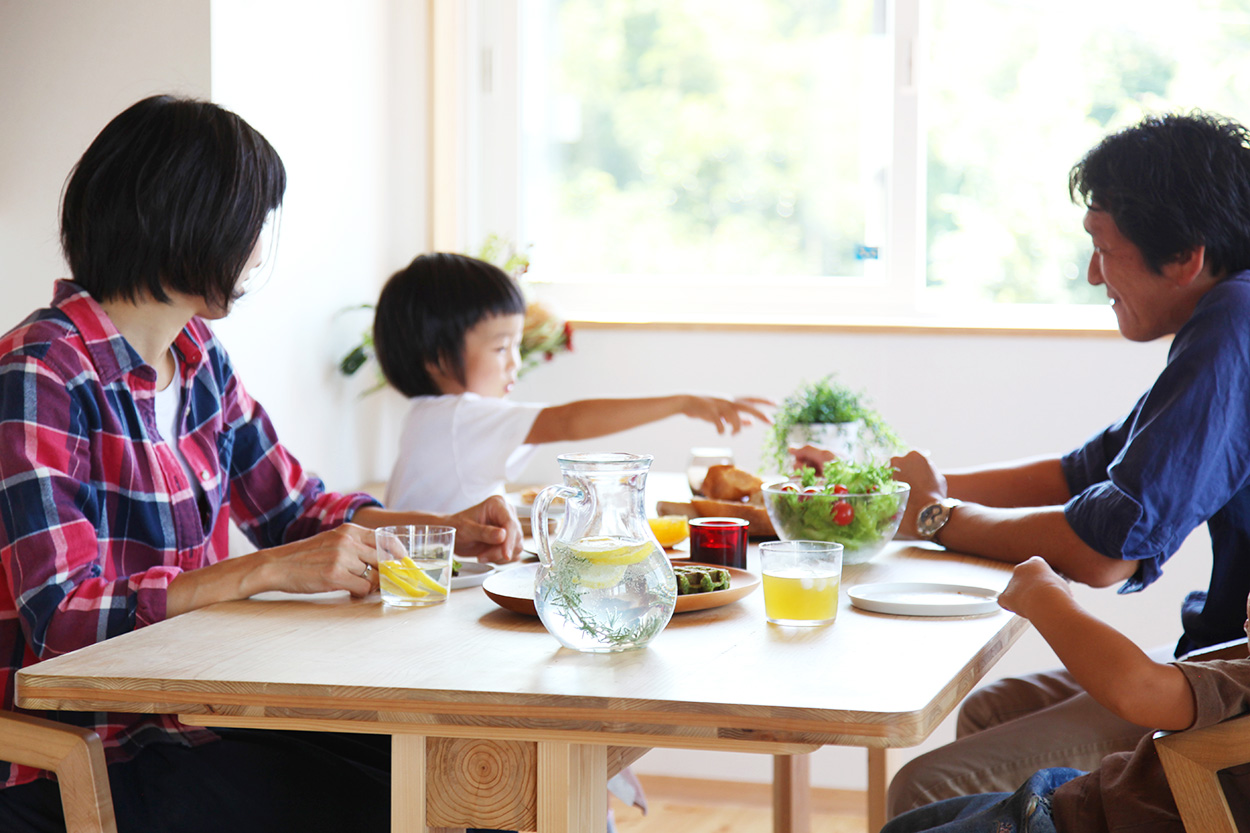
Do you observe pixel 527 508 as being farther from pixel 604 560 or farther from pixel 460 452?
pixel 604 560

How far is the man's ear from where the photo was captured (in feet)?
5.37

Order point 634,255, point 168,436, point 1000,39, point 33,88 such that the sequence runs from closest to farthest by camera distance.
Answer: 1. point 168,436
2. point 33,88
3. point 1000,39
4. point 634,255

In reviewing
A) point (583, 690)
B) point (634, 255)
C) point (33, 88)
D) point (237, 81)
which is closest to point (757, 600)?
point (583, 690)

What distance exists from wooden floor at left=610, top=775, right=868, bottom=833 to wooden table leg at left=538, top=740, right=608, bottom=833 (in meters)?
1.81

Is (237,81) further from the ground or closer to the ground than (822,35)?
closer to the ground

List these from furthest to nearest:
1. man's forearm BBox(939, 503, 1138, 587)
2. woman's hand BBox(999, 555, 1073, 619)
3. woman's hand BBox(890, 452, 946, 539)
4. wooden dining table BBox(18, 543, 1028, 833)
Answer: woman's hand BBox(890, 452, 946, 539), man's forearm BBox(939, 503, 1138, 587), woman's hand BBox(999, 555, 1073, 619), wooden dining table BBox(18, 543, 1028, 833)

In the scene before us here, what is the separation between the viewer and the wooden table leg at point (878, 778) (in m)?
Answer: 2.14

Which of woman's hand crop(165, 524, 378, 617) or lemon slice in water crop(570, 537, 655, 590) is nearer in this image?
lemon slice in water crop(570, 537, 655, 590)

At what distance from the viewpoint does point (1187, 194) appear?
162cm

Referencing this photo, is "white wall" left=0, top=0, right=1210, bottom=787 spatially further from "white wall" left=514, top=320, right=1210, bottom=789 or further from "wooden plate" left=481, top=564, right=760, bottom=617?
"wooden plate" left=481, top=564, right=760, bottom=617

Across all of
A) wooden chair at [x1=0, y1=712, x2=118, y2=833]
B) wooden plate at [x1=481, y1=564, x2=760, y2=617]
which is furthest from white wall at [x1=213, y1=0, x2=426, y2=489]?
wooden chair at [x1=0, y1=712, x2=118, y2=833]

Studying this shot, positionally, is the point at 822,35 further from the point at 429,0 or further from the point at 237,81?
the point at 237,81

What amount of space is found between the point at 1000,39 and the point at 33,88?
6.82 ft

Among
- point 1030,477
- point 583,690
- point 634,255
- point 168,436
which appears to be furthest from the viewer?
point 634,255
